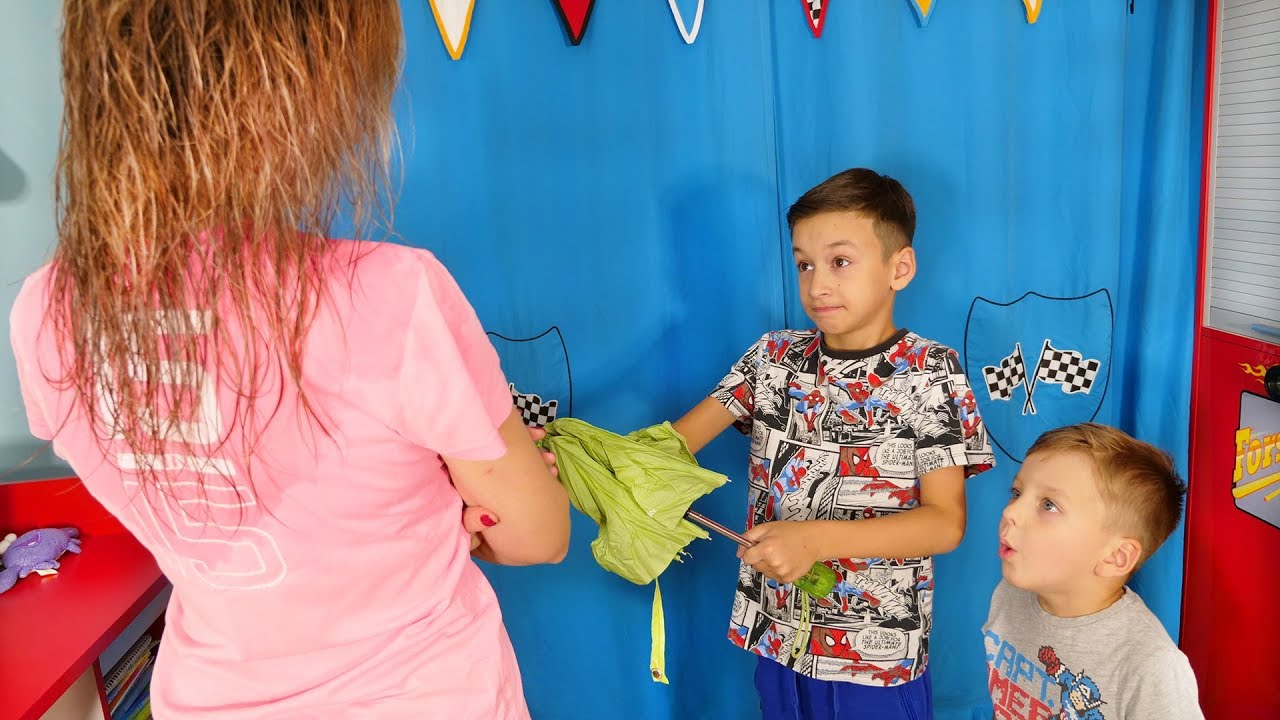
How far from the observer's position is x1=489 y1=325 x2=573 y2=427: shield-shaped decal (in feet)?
6.89

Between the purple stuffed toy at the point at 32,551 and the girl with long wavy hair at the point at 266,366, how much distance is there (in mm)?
884

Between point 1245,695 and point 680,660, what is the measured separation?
1.24 meters

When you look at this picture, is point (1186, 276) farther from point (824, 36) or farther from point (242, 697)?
point (242, 697)

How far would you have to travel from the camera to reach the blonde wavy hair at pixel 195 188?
757mm

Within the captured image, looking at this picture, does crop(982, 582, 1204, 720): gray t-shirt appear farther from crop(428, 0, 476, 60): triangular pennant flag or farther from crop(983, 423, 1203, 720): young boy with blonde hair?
crop(428, 0, 476, 60): triangular pennant flag

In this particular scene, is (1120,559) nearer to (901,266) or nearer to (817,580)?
(817,580)

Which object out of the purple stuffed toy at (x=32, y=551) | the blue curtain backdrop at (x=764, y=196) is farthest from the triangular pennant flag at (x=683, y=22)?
the purple stuffed toy at (x=32, y=551)

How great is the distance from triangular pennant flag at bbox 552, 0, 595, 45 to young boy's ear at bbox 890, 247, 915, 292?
84 centimetres

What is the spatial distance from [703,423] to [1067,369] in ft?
3.30

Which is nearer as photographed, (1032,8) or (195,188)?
(195,188)

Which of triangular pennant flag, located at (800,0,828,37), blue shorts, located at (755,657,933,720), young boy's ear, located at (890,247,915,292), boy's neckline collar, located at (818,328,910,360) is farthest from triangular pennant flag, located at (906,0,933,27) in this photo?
blue shorts, located at (755,657,933,720)

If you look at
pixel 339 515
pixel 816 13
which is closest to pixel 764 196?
pixel 816 13

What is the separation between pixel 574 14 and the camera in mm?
1926

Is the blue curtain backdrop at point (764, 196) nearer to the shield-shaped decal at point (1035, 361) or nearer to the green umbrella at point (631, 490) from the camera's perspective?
the shield-shaped decal at point (1035, 361)
